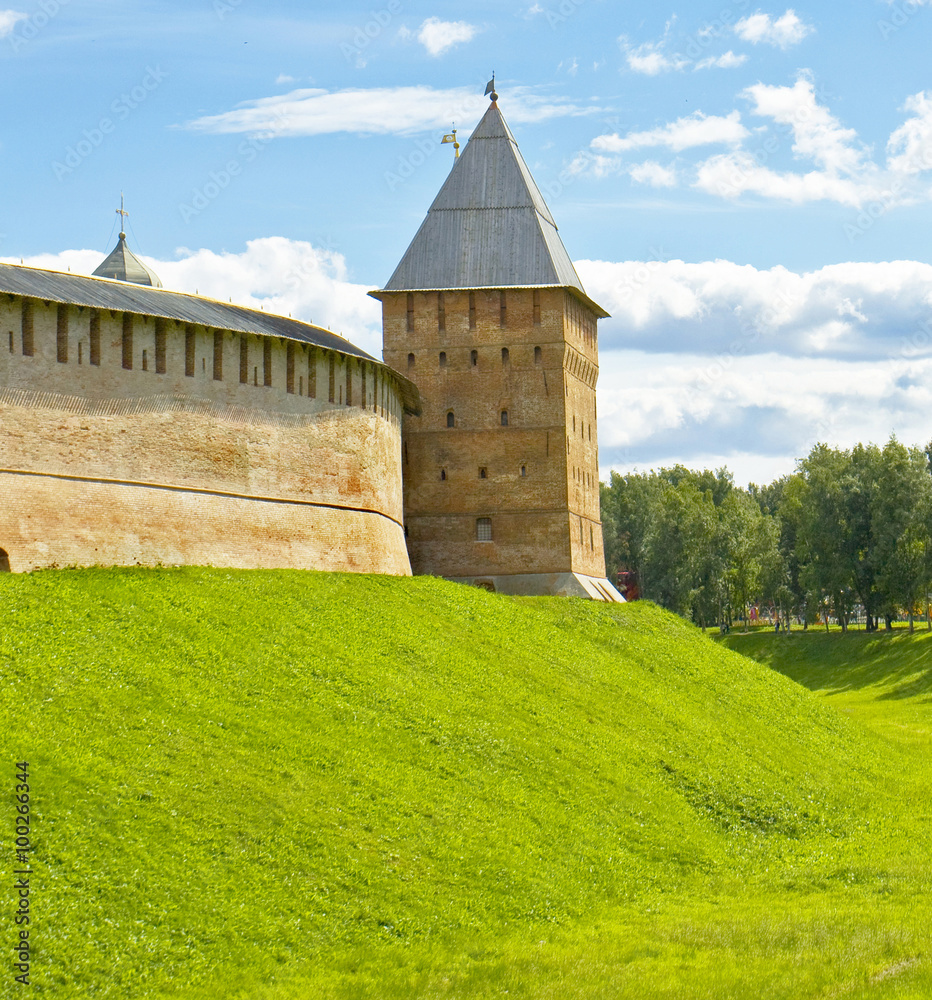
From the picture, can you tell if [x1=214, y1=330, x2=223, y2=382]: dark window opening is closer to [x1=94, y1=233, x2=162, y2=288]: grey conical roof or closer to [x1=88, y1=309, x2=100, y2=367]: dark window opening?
[x1=88, y1=309, x2=100, y2=367]: dark window opening

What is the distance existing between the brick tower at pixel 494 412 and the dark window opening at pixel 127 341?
11532 millimetres

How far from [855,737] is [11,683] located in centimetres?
1744

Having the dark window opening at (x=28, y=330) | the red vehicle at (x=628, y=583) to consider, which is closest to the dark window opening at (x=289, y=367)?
the dark window opening at (x=28, y=330)

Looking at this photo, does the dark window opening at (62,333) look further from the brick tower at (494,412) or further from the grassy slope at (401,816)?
the brick tower at (494,412)

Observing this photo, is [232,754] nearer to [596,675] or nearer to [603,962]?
[603,962]

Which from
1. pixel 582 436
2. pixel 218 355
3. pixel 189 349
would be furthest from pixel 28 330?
pixel 582 436

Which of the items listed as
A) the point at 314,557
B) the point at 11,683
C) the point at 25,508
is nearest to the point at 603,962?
the point at 11,683

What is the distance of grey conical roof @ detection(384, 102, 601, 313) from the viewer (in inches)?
1371

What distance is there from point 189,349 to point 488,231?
1305cm

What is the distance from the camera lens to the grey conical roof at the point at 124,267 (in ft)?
132

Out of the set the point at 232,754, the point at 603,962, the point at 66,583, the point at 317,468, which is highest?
the point at 317,468

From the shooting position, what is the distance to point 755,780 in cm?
2094

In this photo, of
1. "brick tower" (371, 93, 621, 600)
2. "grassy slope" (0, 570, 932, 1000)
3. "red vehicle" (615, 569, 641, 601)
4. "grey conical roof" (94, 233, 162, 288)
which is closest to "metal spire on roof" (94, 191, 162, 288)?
"grey conical roof" (94, 233, 162, 288)

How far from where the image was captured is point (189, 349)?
2478cm
